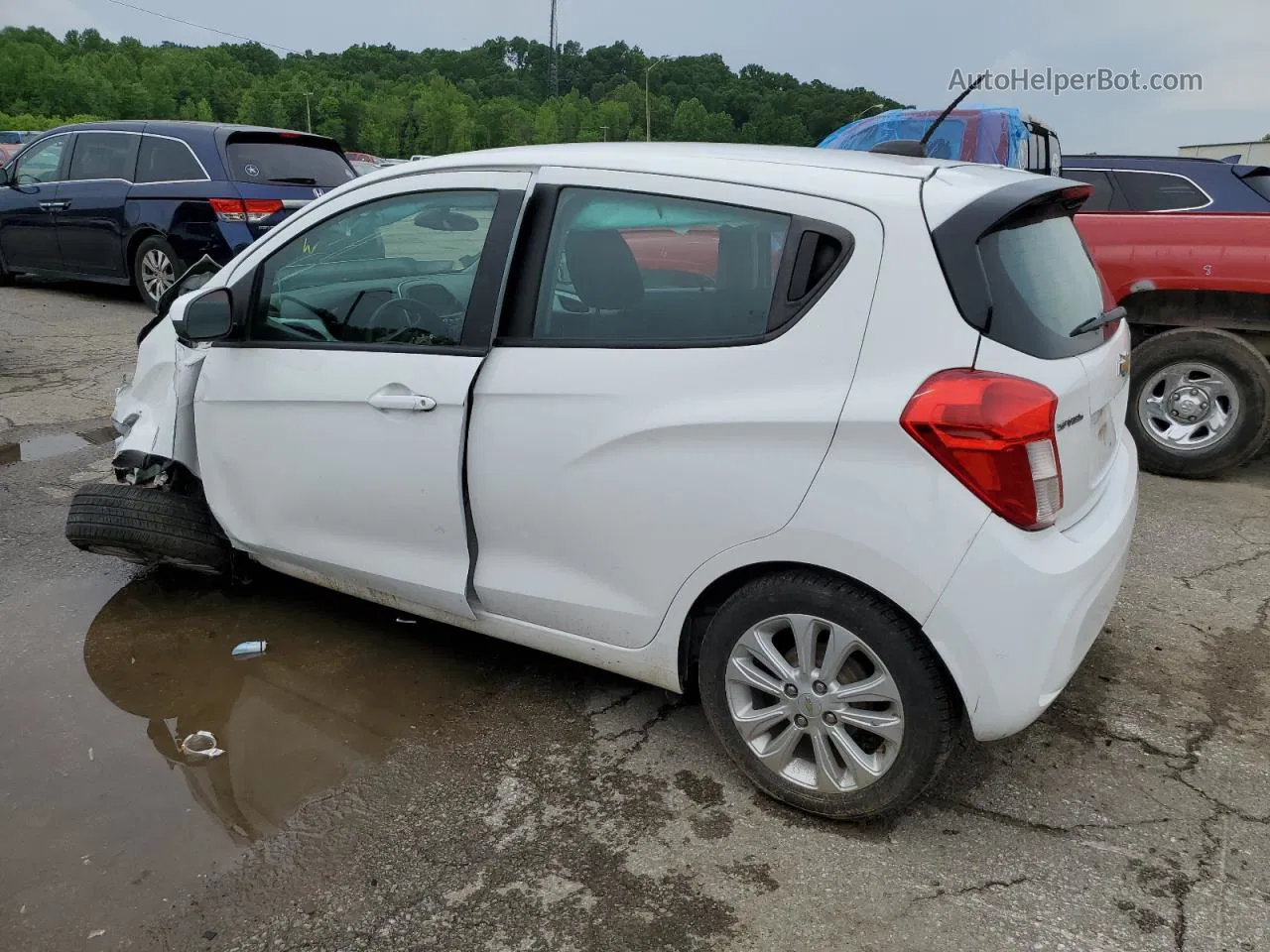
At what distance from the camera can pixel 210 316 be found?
10.7ft

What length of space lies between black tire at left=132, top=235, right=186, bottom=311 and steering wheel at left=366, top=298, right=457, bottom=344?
681cm

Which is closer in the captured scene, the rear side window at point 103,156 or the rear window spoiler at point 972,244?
the rear window spoiler at point 972,244

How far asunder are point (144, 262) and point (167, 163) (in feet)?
3.27

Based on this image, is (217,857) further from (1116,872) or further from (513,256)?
(1116,872)

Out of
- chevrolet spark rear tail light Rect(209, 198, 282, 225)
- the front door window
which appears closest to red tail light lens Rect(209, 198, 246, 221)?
chevrolet spark rear tail light Rect(209, 198, 282, 225)

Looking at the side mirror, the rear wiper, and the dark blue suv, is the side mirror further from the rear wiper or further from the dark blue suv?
the dark blue suv

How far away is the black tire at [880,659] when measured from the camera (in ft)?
7.59

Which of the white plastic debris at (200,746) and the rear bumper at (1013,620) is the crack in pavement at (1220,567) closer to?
the rear bumper at (1013,620)

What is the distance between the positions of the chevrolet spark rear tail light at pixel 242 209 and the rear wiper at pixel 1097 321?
753 centimetres

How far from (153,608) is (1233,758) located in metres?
3.76

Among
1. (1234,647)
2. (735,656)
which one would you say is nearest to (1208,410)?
(1234,647)

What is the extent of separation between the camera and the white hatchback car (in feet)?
7.33

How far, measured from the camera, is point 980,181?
8.18 feet

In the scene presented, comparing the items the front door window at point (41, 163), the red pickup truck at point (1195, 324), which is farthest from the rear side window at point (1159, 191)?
the front door window at point (41, 163)
